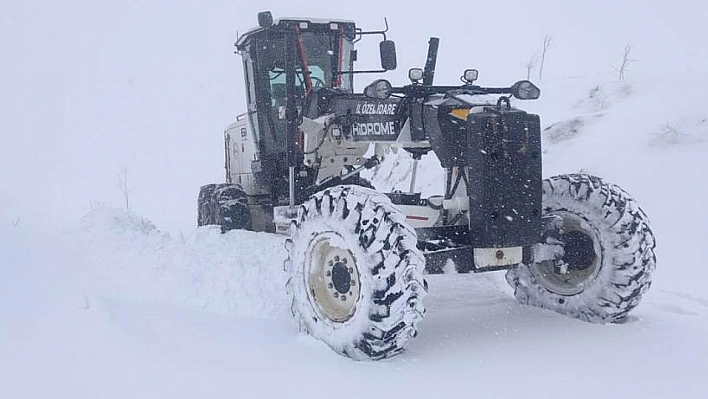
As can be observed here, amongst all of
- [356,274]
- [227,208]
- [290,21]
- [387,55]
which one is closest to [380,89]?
[356,274]

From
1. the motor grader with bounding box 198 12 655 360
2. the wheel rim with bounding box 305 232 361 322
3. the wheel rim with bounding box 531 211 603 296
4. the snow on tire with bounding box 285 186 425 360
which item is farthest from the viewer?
the wheel rim with bounding box 531 211 603 296

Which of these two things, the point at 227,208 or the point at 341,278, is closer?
the point at 341,278

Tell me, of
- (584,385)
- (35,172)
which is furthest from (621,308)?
(35,172)

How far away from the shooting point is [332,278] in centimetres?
461

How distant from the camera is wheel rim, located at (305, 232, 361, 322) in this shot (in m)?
4.43

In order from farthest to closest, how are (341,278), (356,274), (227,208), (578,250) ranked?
(227,208) → (578,250) → (341,278) → (356,274)

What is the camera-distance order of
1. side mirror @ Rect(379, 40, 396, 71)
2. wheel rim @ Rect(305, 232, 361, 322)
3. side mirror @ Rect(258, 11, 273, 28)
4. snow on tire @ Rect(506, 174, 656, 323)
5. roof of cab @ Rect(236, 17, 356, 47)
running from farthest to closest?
1. roof of cab @ Rect(236, 17, 356, 47)
2. side mirror @ Rect(258, 11, 273, 28)
3. side mirror @ Rect(379, 40, 396, 71)
4. snow on tire @ Rect(506, 174, 656, 323)
5. wheel rim @ Rect(305, 232, 361, 322)

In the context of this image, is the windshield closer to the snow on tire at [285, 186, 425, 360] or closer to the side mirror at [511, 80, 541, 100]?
the side mirror at [511, 80, 541, 100]

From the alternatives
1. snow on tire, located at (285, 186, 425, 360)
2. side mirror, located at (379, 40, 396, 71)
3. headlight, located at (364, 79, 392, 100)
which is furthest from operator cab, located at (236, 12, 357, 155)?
snow on tire, located at (285, 186, 425, 360)

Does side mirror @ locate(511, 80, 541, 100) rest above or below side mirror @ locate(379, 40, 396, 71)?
below

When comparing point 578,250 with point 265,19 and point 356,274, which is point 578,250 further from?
point 265,19

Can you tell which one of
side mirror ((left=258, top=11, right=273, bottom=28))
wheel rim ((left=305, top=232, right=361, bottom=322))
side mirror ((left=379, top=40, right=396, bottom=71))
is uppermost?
side mirror ((left=258, top=11, right=273, bottom=28))

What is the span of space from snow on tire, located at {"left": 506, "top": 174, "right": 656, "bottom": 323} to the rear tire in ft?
12.7

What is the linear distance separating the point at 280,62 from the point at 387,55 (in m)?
1.92
